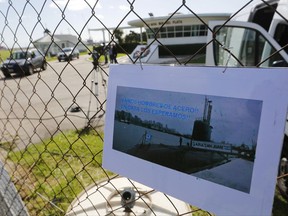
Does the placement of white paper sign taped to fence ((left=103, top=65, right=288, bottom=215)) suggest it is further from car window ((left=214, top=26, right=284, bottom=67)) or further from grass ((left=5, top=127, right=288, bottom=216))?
car window ((left=214, top=26, right=284, bottom=67))

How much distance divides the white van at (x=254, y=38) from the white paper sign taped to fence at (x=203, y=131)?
7.54 ft

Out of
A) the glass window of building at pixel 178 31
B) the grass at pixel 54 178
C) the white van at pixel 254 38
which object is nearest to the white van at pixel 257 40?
the white van at pixel 254 38

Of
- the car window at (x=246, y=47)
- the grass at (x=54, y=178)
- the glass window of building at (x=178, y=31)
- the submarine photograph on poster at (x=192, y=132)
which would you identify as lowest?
the grass at (x=54, y=178)

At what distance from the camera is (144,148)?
0.95m

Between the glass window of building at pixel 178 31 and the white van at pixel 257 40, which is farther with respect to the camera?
the glass window of building at pixel 178 31

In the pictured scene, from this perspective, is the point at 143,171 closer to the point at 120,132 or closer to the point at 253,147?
the point at 120,132

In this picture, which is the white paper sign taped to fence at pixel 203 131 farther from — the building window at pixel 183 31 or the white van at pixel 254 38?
the building window at pixel 183 31

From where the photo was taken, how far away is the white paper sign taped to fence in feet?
2.27

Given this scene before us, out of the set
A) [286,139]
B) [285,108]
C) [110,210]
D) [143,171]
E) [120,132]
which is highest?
[285,108]

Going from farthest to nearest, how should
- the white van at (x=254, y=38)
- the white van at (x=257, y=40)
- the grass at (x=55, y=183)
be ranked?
the white van at (x=254, y=38)
the white van at (x=257, y=40)
the grass at (x=55, y=183)

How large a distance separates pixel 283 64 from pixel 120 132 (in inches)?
104

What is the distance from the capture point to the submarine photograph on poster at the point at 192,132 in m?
0.72

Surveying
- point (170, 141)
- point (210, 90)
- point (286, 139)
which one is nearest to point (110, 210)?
point (170, 141)

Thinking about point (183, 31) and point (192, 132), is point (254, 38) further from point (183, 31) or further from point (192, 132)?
point (183, 31)
